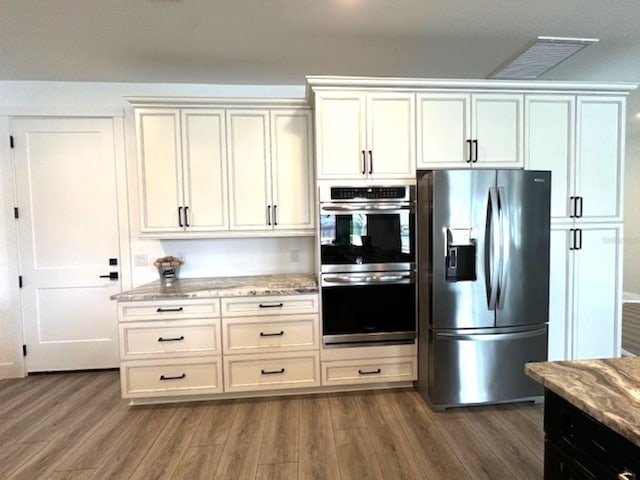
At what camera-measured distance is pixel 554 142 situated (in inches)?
105

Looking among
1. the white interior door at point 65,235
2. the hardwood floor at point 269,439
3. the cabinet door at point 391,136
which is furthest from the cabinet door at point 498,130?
the white interior door at point 65,235

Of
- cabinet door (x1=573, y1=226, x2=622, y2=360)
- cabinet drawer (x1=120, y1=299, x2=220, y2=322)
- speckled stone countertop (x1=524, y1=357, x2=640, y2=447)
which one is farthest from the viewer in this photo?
cabinet door (x1=573, y1=226, x2=622, y2=360)

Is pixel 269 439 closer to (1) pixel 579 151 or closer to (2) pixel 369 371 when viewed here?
(2) pixel 369 371

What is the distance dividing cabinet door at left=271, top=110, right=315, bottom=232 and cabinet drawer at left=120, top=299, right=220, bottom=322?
2.97 ft

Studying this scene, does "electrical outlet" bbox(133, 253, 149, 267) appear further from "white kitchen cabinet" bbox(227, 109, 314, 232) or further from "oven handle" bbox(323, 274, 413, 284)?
"oven handle" bbox(323, 274, 413, 284)

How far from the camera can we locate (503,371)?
2.43 m

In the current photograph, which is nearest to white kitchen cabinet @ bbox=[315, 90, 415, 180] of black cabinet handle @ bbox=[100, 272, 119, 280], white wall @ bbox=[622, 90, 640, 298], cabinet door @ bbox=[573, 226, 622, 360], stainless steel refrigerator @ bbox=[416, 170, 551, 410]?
stainless steel refrigerator @ bbox=[416, 170, 551, 410]

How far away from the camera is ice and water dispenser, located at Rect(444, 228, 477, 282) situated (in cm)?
236

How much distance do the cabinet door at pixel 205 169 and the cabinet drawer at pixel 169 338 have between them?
33.0 inches

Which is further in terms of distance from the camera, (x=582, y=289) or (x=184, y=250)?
(x=184, y=250)

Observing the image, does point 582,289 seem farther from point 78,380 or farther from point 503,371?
point 78,380

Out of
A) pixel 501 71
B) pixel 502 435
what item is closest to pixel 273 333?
pixel 502 435

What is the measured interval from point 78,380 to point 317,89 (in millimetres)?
3429

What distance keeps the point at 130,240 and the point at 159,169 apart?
2.85ft
